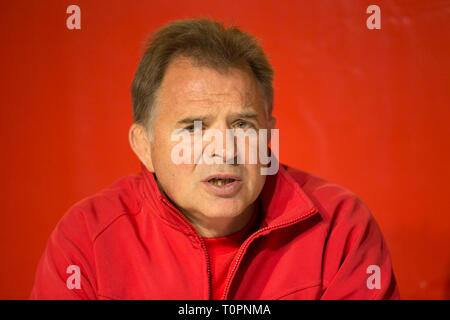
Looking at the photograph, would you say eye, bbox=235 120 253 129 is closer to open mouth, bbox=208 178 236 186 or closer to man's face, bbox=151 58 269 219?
man's face, bbox=151 58 269 219

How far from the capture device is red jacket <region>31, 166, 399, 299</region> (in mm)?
1479

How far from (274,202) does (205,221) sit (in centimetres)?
25

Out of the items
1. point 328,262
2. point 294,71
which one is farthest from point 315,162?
point 328,262

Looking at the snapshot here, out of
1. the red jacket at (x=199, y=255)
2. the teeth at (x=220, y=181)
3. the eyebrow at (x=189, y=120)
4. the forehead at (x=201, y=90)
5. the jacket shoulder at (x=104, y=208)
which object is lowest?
the red jacket at (x=199, y=255)

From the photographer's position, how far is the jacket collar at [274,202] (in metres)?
1.52

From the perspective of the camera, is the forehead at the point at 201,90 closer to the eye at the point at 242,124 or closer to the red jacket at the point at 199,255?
the eye at the point at 242,124

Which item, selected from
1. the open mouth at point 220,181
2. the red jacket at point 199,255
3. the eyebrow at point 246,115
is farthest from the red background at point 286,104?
the open mouth at point 220,181

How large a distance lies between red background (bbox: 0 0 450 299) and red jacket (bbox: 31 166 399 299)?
34 centimetres

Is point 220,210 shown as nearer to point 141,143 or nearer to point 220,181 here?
point 220,181

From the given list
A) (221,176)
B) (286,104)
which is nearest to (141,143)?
(221,176)

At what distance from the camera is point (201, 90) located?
1.43 metres

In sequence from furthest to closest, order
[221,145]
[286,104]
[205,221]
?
[286,104] < [205,221] < [221,145]

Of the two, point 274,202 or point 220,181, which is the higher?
point 220,181

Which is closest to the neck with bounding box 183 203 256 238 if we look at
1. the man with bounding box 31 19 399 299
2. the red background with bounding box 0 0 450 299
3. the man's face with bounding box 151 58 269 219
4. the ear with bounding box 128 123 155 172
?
the man with bounding box 31 19 399 299
